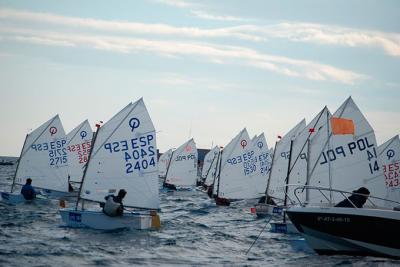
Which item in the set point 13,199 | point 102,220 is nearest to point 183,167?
point 13,199

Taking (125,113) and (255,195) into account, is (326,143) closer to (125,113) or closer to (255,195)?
(125,113)

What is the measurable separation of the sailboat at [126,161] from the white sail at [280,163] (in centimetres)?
1355

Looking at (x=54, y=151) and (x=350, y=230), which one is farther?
(x=54, y=151)

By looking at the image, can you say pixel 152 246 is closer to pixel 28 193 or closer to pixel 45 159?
pixel 28 193

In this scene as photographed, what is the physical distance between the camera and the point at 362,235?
1877 cm

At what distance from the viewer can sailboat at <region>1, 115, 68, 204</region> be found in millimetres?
40094

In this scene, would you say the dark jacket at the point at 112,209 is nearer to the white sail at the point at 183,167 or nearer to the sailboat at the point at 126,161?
the sailboat at the point at 126,161

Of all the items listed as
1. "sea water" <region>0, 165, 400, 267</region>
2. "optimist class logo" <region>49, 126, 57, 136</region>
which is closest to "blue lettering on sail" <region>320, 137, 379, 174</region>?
"sea water" <region>0, 165, 400, 267</region>

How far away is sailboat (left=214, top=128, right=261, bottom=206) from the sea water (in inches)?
551

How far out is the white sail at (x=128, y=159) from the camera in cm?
2750

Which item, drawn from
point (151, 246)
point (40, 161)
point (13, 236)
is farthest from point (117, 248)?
point (40, 161)

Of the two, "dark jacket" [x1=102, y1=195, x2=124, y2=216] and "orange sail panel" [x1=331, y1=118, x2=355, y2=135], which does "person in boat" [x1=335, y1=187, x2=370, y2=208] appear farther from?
"dark jacket" [x1=102, y1=195, x2=124, y2=216]

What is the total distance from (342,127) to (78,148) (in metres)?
32.9

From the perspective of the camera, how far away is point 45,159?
40.8m
